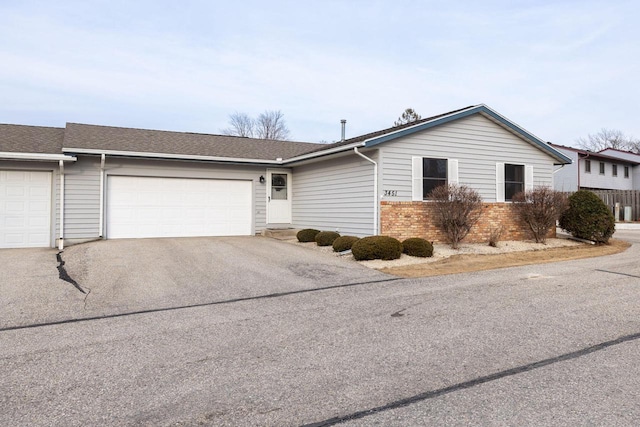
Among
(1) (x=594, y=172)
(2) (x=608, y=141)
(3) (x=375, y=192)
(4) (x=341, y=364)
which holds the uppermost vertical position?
(2) (x=608, y=141)

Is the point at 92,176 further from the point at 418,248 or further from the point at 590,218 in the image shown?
the point at 590,218

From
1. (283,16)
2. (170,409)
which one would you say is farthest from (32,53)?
(170,409)

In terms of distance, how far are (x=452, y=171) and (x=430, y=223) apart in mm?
1783

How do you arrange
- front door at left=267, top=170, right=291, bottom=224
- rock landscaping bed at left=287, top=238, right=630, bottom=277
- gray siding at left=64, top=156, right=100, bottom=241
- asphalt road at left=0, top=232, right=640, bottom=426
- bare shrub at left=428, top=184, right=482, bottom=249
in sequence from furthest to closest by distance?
front door at left=267, top=170, right=291, bottom=224 → gray siding at left=64, top=156, right=100, bottom=241 → bare shrub at left=428, top=184, right=482, bottom=249 → rock landscaping bed at left=287, top=238, right=630, bottom=277 → asphalt road at left=0, top=232, right=640, bottom=426

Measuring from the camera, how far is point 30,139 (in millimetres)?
13625

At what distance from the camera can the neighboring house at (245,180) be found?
40.3 ft

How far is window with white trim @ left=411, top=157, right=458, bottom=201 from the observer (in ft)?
41.1

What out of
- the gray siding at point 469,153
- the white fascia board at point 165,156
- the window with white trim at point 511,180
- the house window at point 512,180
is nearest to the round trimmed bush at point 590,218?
the gray siding at point 469,153

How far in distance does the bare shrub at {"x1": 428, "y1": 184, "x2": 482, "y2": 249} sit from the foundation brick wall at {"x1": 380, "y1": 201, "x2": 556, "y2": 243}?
46 cm

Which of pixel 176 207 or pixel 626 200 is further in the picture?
pixel 626 200

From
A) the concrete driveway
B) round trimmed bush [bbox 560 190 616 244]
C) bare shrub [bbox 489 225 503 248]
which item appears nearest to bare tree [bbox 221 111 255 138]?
the concrete driveway

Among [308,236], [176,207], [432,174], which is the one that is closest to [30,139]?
[176,207]

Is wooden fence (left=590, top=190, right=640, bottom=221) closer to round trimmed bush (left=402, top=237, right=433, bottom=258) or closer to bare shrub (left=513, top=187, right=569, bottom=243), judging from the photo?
bare shrub (left=513, top=187, right=569, bottom=243)

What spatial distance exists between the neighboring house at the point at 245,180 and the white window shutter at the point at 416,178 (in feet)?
0.09
